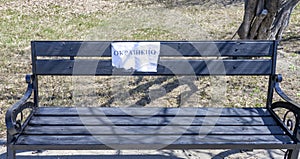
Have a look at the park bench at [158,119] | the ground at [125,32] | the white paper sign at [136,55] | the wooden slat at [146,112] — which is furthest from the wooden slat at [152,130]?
the ground at [125,32]

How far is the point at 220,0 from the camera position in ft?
32.4

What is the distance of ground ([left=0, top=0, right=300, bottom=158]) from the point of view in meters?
4.12

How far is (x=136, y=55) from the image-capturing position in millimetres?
2770

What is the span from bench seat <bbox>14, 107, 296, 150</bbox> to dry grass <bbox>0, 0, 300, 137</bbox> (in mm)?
1042

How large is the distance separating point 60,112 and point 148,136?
78 centimetres

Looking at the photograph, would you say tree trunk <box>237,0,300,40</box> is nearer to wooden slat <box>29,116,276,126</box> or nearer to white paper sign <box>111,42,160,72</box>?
wooden slat <box>29,116,276,126</box>

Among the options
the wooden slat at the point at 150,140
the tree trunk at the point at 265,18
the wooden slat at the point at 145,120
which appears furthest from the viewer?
the tree trunk at the point at 265,18

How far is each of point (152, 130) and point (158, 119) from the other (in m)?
0.18

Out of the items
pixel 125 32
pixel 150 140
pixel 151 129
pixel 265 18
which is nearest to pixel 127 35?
pixel 125 32

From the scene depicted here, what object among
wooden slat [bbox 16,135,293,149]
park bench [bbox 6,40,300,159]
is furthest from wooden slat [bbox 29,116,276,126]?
wooden slat [bbox 16,135,293,149]

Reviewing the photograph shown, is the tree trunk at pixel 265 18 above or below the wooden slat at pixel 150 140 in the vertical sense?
above

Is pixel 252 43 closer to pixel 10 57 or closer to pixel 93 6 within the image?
pixel 10 57

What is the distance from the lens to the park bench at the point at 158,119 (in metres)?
2.29

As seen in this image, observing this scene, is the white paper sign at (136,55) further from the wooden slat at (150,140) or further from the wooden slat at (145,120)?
the wooden slat at (150,140)
